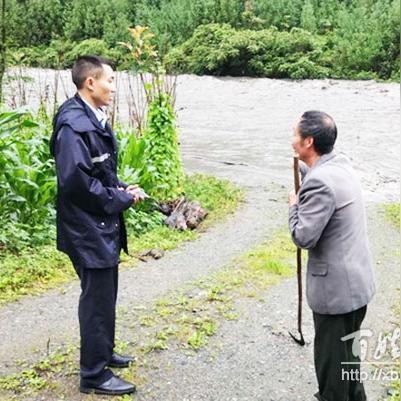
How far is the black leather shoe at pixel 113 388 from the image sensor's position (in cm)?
302

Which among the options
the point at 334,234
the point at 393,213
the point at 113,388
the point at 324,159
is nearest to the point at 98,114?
the point at 324,159

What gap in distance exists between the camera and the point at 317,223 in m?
2.55

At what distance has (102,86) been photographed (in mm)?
2834

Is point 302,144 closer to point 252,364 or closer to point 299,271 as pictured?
point 299,271

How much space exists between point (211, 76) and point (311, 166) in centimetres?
1899

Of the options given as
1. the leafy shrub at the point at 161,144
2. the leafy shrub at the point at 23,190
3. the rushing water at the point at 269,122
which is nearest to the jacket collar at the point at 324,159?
Result: the leafy shrub at the point at 23,190

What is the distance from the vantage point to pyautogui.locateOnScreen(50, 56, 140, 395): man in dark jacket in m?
2.70

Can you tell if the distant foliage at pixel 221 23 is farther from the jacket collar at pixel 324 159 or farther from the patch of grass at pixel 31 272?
the jacket collar at pixel 324 159

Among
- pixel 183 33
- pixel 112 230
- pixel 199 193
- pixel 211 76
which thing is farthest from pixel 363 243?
pixel 183 33

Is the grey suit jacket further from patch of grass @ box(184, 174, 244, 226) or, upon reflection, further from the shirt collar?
patch of grass @ box(184, 174, 244, 226)

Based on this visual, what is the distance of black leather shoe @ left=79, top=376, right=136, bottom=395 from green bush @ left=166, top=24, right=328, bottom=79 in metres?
17.5

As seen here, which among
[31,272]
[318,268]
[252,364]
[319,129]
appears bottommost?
[252,364]

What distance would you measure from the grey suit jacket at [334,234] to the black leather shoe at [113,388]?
3.60 feet

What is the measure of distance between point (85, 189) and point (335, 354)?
1356 mm
